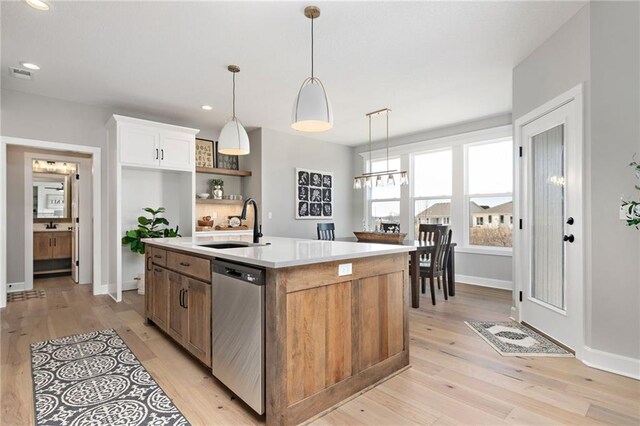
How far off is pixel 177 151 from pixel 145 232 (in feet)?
4.11

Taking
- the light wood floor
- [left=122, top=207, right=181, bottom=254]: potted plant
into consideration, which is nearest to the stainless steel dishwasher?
the light wood floor

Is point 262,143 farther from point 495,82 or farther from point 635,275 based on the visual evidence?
point 635,275

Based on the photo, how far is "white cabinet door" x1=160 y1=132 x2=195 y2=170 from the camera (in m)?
4.75

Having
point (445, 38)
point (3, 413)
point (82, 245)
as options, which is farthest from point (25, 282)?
point (445, 38)

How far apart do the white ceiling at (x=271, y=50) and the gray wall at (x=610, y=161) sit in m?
0.35

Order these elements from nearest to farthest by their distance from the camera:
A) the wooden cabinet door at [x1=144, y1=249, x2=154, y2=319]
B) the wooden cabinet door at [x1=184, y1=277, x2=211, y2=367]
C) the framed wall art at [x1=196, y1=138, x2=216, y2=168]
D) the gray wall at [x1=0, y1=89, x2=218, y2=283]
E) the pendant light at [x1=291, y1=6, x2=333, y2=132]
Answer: the wooden cabinet door at [x1=184, y1=277, x2=211, y2=367] → the pendant light at [x1=291, y1=6, x2=333, y2=132] → the wooden cabinet door at [x1=144, y1=249, x2=154, y2=319] → the gray wall at [x1=0, y1=89, x2=218, y2=283] → the framed wall art at [x1=196, y1=138, x2=216, y2=168]

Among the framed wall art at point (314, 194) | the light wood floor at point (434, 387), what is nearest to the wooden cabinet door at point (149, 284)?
the light wood floor at point (434, 387)

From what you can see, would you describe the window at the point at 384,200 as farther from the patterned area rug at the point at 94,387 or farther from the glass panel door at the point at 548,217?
the patterned area rug at the point at 94,387

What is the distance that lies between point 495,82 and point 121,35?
12.9 feet

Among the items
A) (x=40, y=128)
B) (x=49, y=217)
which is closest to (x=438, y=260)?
(x=40, y=128)

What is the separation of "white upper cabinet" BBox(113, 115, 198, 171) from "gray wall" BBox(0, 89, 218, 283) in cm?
54

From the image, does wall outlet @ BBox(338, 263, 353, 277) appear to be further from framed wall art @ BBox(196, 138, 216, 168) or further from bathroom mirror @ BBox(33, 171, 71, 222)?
bathroom mirror @ BBox(33, 171, 71, 222)

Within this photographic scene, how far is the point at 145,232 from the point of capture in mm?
4688

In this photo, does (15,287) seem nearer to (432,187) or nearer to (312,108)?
(312,108)
